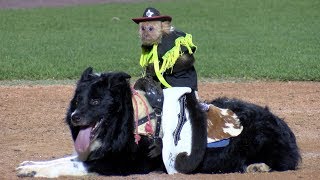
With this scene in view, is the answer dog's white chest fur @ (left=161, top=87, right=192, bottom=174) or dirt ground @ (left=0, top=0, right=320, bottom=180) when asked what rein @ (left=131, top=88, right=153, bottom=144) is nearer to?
dog's white chest fur @ (left=161, top=87, right=192, bottom=174)

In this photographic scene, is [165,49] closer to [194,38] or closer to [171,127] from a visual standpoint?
[171,127]

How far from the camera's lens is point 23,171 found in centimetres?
757

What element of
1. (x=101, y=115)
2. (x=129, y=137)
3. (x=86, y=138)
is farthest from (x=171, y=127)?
(x=86, y=138)

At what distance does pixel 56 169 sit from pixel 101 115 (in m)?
0.70

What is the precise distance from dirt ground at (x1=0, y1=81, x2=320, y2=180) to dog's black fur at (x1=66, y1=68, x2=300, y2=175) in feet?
0.61

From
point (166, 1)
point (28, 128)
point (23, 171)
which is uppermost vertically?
point (23, 171)

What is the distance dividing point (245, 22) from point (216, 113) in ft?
79.4

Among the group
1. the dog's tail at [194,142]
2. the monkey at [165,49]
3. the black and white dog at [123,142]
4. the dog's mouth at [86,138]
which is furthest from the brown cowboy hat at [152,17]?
the dog's mouth at [86,138]

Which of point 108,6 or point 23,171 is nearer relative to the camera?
point 23,171

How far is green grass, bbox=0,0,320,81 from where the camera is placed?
58.4 ft

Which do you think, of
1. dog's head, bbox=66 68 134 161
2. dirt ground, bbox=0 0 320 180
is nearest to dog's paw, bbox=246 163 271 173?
dirt ground, bbox=0 0 320 180

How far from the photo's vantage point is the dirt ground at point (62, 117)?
8.52m

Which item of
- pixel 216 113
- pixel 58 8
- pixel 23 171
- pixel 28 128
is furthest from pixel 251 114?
pixel 58 8

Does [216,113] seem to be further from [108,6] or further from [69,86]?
[108,6]
